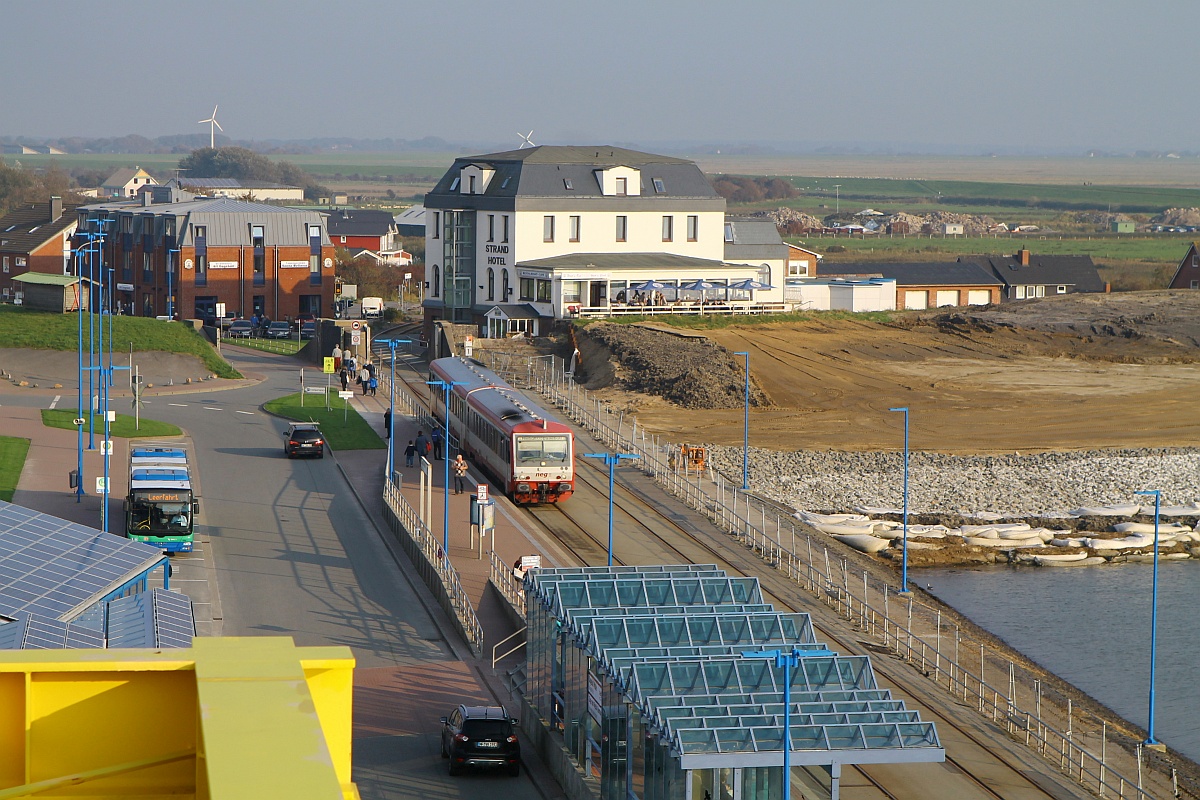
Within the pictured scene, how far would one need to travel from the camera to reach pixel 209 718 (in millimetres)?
7480

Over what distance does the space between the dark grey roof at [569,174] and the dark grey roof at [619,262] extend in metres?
3.57

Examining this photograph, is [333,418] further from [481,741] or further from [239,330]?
[481,741]

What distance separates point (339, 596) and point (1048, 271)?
294 ft

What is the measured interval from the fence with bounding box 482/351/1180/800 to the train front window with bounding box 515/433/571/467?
5837 millimetres

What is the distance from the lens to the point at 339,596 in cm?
3953

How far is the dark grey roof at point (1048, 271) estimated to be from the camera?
115m

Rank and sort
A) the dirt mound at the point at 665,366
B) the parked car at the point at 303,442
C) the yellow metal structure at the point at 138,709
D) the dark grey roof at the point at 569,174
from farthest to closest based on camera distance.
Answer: the dark grey roof at the point at 569,174
the dirt mound at the point at 665,366
the parked car at the point at 303,442
the yellow metal structure at the point at 138,709

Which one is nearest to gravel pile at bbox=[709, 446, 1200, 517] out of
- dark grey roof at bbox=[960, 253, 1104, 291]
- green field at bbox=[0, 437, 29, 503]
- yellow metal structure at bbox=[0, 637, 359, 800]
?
green field at bbox=[0, 437, 29, 503]

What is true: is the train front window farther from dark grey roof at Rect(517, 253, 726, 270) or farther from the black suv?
dark grey roof at Rect(517, 253, 726, 270)

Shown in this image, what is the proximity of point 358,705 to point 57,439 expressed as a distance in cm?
3339

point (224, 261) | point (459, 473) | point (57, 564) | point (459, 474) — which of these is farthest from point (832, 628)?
point (224, 261)

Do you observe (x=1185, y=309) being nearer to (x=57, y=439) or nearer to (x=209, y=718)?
(x=57, y=439)

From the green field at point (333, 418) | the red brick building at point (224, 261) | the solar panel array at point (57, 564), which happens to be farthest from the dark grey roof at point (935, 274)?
the solar panel array at point (57, 564)

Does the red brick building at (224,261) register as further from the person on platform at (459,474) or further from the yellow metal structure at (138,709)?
the yellow metal structure at (138,709)
